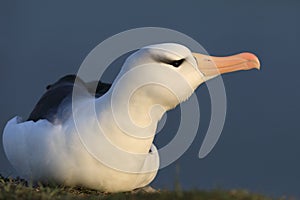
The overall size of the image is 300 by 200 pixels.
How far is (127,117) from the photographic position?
4.00 meters

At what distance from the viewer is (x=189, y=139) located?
4418 mm

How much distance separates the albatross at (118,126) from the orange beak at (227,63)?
0.01m

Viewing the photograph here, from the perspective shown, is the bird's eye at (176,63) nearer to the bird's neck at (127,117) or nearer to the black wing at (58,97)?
the bird's neck at (127,117)

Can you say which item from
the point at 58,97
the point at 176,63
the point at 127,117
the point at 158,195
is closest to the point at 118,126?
the point at 127,117

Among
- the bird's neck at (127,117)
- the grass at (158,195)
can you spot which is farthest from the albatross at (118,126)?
the grass at (158,195)

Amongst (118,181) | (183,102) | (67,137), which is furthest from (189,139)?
(67,137)

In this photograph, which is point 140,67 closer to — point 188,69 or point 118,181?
point 188,69

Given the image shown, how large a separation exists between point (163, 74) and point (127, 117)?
0.37 m

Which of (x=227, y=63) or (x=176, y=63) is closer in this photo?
(x=176, y=63)

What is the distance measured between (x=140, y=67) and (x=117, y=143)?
1.69 ft

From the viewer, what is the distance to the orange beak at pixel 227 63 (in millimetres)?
4187

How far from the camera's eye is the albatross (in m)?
3.95

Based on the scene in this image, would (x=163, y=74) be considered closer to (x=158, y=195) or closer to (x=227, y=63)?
(x=227, y=63)

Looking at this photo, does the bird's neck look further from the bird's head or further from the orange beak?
the orange beak
